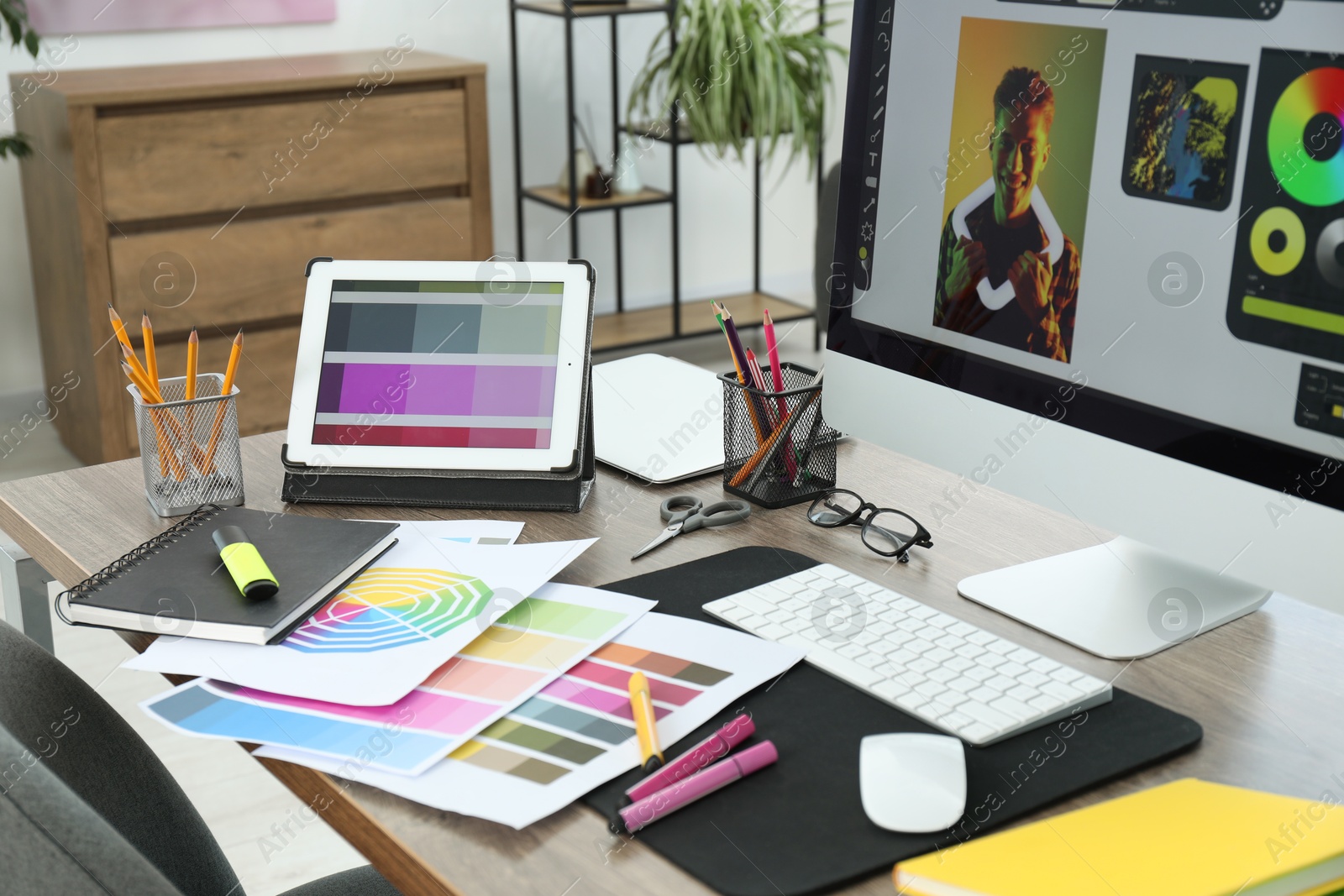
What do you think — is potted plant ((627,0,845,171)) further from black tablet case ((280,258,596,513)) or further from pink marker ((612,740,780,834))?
pink marker ((612,740,780,834))

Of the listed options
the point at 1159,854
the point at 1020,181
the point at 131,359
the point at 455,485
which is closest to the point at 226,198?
the point at 131,359

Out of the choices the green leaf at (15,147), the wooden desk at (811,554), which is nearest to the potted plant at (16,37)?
the green leaf at (15,147)

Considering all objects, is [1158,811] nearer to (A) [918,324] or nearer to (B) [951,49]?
(A) [918,324]

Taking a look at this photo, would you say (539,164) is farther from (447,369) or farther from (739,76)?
(447,369)

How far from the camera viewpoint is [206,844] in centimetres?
100

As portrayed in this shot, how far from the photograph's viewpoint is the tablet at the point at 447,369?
1.12 metres

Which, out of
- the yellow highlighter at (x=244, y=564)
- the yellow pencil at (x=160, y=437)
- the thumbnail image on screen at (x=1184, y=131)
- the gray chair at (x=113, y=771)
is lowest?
the gray chair at (x=113, y=771)

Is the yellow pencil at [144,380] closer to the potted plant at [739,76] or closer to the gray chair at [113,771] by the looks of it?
the gray chair at [113,771]

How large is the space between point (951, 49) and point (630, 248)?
3.49 metres

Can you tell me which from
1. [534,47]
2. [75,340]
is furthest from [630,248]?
[75,340]

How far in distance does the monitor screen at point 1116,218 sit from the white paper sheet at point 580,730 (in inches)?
11.7

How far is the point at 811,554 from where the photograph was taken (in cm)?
103

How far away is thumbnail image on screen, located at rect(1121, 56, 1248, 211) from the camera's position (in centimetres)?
77

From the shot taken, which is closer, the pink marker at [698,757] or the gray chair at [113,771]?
the pink marker at [698,757]
